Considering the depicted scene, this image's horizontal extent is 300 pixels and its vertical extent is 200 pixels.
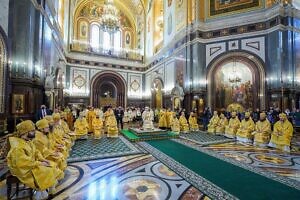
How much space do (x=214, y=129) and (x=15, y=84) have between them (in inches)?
379

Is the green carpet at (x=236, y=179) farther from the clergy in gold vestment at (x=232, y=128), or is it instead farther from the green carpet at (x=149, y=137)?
the clergy in gold vestment at (x=232, y=128)

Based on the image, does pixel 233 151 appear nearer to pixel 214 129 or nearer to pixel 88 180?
pixel 214 129

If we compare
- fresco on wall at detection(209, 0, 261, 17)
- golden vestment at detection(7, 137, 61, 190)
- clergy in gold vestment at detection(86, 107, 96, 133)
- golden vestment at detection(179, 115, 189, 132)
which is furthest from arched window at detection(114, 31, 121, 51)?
golden vestment at detection(7, 137, 61, 190)

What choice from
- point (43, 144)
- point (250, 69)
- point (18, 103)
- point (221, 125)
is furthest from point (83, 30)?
point (43, 144)

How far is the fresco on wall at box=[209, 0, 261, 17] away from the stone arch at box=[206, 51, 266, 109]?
3113 millimetres

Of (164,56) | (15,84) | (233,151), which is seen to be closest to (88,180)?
(233,151)

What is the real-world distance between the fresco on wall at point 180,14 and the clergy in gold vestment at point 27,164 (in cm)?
1424

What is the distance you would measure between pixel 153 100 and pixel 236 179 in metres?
16.0

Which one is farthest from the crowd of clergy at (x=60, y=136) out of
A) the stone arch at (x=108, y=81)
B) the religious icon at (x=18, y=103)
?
the stone arch at (x=108, y=81)

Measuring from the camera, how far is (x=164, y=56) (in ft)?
57.4

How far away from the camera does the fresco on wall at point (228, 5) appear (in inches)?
470

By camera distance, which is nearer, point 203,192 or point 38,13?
point 203,192

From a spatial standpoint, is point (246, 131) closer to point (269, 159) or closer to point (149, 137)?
point (269, 159)

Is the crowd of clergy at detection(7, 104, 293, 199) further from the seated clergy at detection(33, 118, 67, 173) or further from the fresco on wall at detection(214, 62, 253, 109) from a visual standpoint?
the fresco on wall at detection(214, 62, 253, 109)
